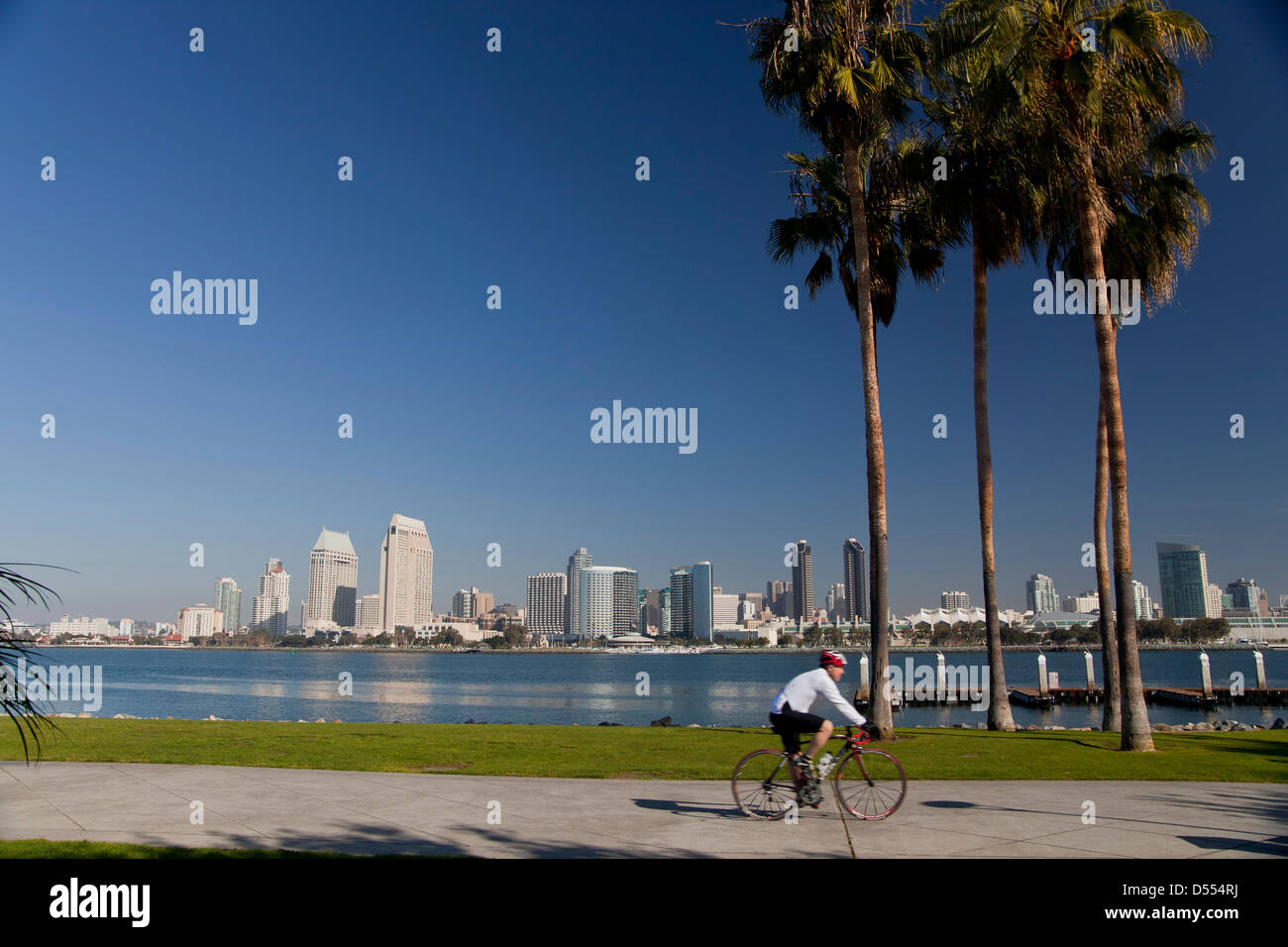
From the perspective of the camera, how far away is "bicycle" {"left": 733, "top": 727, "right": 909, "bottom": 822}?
962cm

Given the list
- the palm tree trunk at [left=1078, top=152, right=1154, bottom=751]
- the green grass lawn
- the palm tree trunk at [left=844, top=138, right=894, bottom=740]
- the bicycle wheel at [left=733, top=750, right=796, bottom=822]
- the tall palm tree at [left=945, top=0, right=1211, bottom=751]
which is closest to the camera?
the bicycle wheel at [left=733, top=750, right=796, bottom=822]

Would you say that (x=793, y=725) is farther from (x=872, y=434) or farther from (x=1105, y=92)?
(x=1105, y=92)

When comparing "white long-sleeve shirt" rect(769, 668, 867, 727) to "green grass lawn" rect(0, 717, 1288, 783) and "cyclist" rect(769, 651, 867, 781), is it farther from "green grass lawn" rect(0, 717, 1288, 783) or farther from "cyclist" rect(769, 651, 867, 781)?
"green grass lawn" rect(0, 717, 1288, 783)

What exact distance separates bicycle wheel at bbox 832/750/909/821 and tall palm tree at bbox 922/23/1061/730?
13501mm

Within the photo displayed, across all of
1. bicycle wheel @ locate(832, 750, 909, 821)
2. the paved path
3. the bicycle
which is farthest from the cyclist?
the paved path

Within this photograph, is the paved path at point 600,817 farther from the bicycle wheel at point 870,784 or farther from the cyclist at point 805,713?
the cyclist at point 805,713

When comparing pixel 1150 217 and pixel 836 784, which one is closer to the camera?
pixel 836 784

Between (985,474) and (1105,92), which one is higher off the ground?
(1105,92)

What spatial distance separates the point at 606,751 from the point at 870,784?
27.6 feet

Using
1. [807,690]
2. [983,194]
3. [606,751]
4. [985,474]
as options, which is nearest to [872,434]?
[985,474]

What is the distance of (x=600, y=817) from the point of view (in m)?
9.85

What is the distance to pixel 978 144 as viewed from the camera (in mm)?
22109
